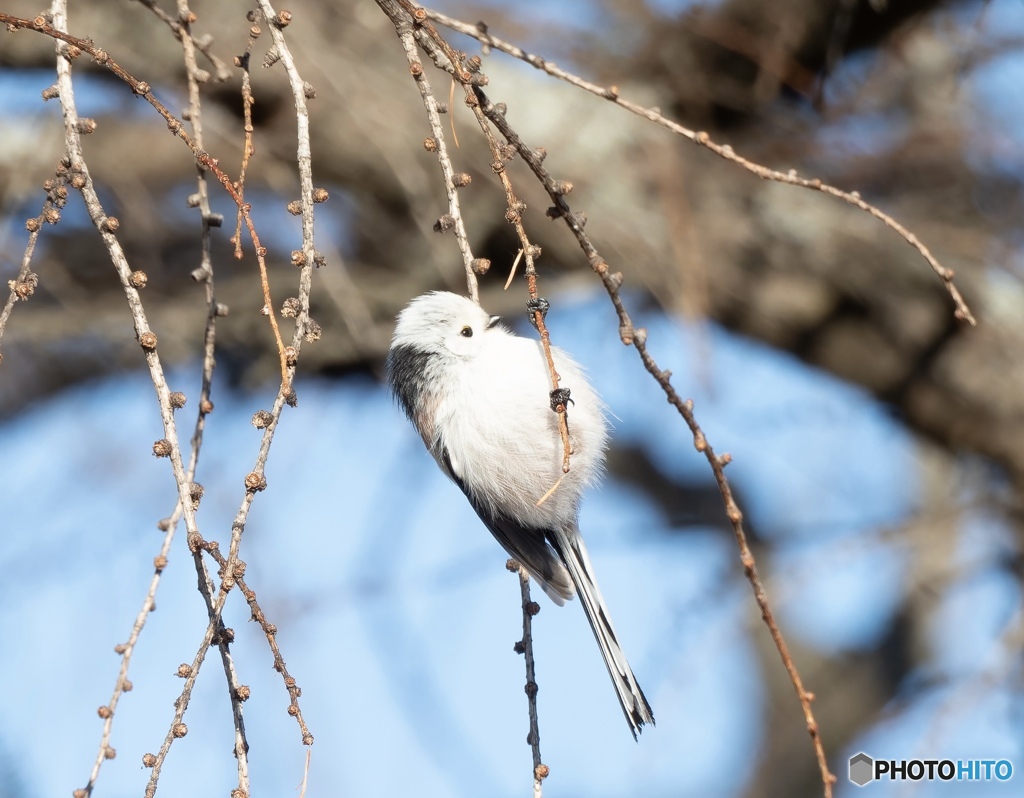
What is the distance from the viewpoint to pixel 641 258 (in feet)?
12.0

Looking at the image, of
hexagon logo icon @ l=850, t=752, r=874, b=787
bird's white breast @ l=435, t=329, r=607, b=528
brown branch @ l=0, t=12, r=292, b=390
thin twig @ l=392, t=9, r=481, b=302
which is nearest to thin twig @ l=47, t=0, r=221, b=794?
brown branch @ l=0, t=12, r=292, b=390

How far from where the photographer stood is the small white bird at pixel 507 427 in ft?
7.61

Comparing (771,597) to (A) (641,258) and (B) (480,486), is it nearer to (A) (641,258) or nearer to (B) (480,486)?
(A) (641,258)

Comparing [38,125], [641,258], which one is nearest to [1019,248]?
[641,258]

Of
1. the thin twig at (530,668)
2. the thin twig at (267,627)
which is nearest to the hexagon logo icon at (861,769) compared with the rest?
the thin twig at (530,668)

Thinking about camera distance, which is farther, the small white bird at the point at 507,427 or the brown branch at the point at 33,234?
the small white bird at the point at 507,427

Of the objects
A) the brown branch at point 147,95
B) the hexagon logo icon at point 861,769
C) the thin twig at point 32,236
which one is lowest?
the thin twig at point 32,236

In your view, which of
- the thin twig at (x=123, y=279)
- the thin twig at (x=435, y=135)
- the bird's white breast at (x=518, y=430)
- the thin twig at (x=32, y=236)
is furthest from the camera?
the bird's white breast at (x=518, y=430)

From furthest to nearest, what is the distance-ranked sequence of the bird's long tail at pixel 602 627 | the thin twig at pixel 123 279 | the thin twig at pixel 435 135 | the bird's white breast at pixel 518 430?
1. the bird's white breast at pixel 518 430
2. the bird's long tail at pixel 602 627
3. the thin twig at pixel 435 135
4. the thin twig at pixel 123 279

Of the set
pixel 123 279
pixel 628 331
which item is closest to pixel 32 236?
pixel 123 279

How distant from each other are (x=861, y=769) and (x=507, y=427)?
220cm

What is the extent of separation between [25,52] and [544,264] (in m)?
1.99

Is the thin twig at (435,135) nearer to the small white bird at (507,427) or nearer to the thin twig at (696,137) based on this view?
the thin twig at (696,137)

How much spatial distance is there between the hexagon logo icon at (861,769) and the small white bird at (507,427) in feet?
5.57
